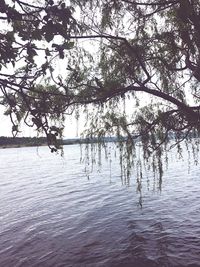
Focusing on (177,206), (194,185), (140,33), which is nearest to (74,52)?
→ (140,33)

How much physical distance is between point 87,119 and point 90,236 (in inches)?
235

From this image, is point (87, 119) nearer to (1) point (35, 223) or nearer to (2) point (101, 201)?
(1) point (35, 223)

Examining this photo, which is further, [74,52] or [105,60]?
[105,60]

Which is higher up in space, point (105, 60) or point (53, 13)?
point (105, 60)

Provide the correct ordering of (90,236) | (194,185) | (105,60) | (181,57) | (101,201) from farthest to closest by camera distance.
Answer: (194,185), (101,201), (90,236), (105,60), (181,57)

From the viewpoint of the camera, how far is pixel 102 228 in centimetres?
1232

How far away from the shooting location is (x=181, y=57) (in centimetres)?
614

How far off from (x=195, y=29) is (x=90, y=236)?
26.5 ft

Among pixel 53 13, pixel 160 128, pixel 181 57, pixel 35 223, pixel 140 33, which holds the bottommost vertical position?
pixel 35 223

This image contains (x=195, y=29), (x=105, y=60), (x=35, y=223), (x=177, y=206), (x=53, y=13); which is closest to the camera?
(x=53, y=13)

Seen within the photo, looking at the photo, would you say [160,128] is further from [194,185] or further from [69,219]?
[194,185]

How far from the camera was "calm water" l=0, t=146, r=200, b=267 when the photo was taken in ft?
30.3

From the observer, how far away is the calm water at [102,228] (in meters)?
9.23

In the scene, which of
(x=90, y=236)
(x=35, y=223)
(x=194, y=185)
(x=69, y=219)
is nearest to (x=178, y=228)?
(x=90, y=236)
